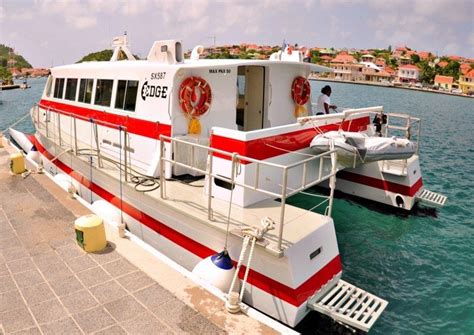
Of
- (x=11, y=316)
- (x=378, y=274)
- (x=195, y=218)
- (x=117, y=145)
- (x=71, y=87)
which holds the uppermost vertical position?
(x=71, y=87)

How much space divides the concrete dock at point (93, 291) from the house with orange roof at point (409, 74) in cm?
11966

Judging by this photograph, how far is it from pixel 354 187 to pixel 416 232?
1.92 metres

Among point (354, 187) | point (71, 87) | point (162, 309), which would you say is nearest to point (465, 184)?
point (354, 187)

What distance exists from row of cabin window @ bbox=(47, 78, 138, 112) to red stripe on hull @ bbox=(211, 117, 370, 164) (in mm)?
2887

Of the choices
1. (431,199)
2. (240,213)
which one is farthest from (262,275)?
(431,199)

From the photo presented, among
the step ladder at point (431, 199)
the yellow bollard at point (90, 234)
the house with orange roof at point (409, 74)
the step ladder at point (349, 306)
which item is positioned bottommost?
the step ladder at point (349, 306)

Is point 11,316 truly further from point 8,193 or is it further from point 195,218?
point 8,193

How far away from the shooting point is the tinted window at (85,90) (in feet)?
30.5

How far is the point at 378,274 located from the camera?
6914mm

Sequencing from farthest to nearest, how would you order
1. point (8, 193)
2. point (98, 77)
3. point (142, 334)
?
point (98, 77) → point (8, 193) → point (142, 334)

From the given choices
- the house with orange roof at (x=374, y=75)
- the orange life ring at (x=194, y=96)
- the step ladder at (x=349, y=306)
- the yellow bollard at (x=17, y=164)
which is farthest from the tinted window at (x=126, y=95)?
the house with orange roof at (x=374, y=75)

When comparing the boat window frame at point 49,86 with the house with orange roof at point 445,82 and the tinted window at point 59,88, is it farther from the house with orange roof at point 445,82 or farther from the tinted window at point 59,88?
the house with orange roof at point 445,82

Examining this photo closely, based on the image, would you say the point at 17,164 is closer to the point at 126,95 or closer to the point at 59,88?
the point at 59,88

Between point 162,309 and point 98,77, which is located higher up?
A: point 98,77
